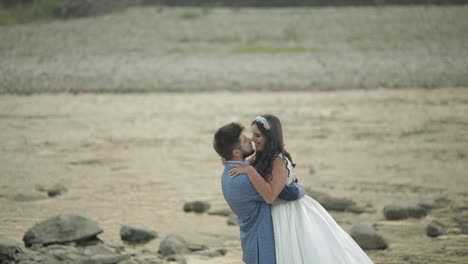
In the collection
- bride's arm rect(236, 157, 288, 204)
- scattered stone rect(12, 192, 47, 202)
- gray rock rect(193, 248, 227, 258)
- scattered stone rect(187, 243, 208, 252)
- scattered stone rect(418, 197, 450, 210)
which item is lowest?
gray rock rect(193, 248, 227, 258)

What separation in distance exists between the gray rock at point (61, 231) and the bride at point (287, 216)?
2.77 meters

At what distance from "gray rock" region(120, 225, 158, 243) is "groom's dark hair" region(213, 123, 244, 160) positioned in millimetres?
3218

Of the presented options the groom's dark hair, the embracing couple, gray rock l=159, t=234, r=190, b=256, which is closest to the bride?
the embracing couple

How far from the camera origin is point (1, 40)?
23.8 m

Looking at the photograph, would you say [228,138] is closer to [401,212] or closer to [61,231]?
[61,231]

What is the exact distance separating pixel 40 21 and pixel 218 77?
9.11m

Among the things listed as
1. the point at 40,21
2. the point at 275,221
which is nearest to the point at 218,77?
the point at 40,21

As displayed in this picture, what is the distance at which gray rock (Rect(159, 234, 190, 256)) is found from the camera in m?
7.80

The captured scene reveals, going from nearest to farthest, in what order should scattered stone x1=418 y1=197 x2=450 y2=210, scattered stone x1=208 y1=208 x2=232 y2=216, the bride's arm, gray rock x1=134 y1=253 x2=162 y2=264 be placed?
the bride's arm
gray rock x1=134 y1=253 x2=162 y2=264
scattered stone x1=208 y1=208 x2=232 y2=216
scattered stone x1=418 y1=197 x2=450 y2=210

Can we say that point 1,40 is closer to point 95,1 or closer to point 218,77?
point 95,1

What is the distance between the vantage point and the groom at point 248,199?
17.3ft

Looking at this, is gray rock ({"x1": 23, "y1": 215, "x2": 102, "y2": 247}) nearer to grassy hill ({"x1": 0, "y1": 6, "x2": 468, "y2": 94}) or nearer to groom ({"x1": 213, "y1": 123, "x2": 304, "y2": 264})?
groom ({"x1": 213, "y1": 123, "x2": 304, "y2": 264})

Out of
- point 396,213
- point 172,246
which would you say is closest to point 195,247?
point 172,246

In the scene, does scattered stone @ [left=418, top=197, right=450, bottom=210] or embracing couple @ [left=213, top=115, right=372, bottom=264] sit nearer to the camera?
embracing couple @ [left=213, top=115, right=372, bottom=264]
